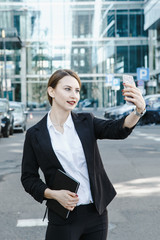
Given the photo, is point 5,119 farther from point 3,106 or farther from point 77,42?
point 77,42

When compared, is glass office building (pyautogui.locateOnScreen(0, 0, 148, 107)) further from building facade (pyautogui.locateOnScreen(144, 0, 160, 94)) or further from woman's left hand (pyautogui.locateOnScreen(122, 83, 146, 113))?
woman's left hand (pyautogui.locateOnScreen(122, 83, 146, 113))

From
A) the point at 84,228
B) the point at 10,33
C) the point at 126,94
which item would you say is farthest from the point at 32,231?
the point at 10,33

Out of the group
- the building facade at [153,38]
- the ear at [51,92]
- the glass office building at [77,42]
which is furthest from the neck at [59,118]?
the glass office building at [77,42]

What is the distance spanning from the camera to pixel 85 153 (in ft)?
8.20

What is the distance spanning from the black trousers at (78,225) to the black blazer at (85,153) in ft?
0.20

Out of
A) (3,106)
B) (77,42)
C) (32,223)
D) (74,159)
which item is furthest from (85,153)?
(77,42)

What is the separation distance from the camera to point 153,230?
505 centimetres

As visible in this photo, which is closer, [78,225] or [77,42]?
[78,225]

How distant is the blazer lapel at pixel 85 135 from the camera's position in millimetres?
Answer: 2508

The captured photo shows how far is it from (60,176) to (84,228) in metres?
0.34

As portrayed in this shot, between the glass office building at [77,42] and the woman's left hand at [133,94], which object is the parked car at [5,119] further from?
the glass office building at [77,42]

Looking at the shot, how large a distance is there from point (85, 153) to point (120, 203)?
13.5ft

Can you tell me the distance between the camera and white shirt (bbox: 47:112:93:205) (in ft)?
8.19

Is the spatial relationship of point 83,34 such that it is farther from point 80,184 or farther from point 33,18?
point 80,184
